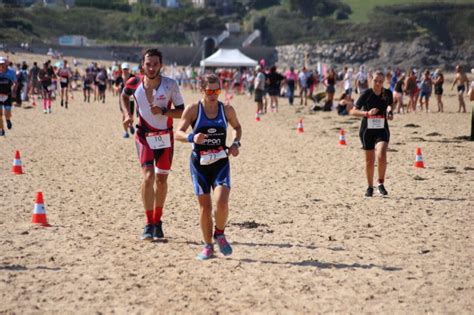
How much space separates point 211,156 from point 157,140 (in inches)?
40.7

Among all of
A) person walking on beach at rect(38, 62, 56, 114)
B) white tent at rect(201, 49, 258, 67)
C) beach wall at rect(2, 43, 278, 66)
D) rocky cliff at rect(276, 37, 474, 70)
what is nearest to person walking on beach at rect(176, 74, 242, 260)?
person walking on beach at rect(38, 62, 56, 114)

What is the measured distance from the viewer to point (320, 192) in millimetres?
12180

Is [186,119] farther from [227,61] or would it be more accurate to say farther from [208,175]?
[227,61]

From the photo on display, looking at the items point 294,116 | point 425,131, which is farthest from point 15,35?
point 425,131

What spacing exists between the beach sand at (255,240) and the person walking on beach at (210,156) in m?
0.34

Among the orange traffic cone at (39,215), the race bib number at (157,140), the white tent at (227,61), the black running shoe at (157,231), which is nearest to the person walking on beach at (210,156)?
the race bib number at (157,140)

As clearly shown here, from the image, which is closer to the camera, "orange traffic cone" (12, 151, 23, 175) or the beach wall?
"orange traffic cone" (12, 151, 23, 175)

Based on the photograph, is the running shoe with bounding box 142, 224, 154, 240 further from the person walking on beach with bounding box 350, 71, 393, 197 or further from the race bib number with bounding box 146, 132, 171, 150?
the person walking on beach with bounding box 350, 71, 393, 197

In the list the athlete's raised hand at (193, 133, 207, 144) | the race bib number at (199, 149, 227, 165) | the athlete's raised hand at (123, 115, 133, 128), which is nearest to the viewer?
the athlete's raised hand at (193, 133, 207, 144)

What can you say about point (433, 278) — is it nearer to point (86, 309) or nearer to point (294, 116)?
point (86, 309)

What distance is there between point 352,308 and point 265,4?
136139 millimetres

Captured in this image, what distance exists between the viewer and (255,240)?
8.85m

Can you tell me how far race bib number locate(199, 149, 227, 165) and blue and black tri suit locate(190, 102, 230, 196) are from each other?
1cm

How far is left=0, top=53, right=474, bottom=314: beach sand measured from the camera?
6645 mm
